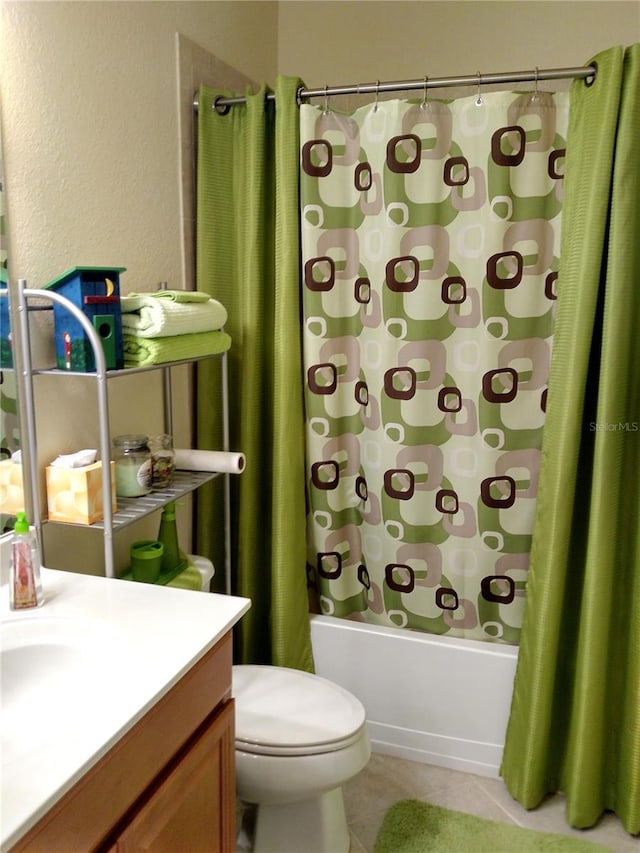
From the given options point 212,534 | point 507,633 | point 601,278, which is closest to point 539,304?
point 601,278

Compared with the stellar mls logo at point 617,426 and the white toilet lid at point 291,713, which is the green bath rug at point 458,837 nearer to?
the white toilet lid at point 291,713

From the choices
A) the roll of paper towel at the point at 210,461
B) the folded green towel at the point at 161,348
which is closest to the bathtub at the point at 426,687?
the roll of paper towel at the point at 210,461

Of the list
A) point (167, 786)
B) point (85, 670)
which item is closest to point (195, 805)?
point (167, 786)

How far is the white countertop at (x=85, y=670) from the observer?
0.88 m

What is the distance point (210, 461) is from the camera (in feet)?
6.13

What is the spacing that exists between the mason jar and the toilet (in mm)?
535

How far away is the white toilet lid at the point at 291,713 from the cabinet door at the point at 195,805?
0.64ft

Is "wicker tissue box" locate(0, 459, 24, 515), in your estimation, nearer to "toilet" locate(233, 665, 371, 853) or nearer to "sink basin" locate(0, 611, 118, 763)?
"sink basin" locate(0, 611, 118, 763)

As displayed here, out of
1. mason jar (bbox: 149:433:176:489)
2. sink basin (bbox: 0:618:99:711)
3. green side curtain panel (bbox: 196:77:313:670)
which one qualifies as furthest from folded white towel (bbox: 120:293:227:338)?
sink basin (bbox: 0:618:99:711)

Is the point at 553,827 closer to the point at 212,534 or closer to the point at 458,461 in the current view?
the point at 458,461

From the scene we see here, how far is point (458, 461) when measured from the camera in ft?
6.79

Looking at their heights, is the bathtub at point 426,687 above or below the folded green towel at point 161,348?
below

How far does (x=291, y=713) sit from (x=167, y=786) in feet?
1.91

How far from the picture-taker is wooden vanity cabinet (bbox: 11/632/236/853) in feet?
3.02
